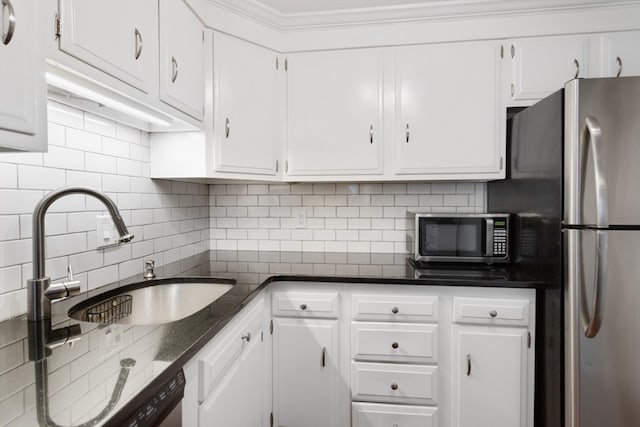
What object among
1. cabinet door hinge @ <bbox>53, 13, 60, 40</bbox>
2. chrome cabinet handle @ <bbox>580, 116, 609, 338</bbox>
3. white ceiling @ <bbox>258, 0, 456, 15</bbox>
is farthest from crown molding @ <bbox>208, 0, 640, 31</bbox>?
cabinet door hinge @ <bbox>53, 13, 60, 40</bbox>

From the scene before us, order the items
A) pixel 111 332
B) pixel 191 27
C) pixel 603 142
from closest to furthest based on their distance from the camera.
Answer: pixel 111 332 < pixel 603 142 < pixel 191 27

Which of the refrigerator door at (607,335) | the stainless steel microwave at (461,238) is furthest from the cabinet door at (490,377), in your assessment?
the stainless steel microwave at (461,238)

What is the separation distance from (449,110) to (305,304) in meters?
1.32

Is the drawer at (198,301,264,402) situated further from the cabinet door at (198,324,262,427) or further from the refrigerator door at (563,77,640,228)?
the refrigerator door at (563,77,640,228)

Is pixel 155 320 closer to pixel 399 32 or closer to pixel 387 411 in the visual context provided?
pixel 387 411

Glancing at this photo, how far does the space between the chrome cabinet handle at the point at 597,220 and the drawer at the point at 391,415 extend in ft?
2.67

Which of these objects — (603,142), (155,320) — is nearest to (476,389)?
(603,142)

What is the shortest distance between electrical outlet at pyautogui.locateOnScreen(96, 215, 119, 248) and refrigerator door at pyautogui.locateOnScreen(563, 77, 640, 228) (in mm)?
1887

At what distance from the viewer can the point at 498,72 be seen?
1.95 m

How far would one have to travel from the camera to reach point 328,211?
242 centimetres

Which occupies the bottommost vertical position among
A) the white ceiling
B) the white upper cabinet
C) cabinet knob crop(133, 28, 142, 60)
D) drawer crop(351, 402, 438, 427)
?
drawer crop(351, 402, 438, 427)

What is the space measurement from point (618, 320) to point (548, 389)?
0.43m

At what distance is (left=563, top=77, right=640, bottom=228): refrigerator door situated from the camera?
1.34m

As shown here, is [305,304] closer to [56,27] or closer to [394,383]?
[394,383]
